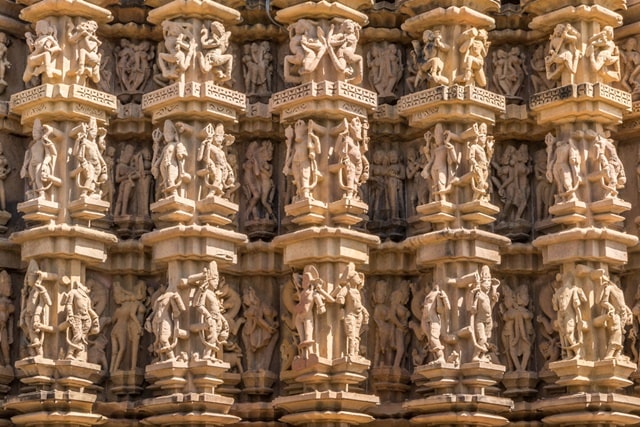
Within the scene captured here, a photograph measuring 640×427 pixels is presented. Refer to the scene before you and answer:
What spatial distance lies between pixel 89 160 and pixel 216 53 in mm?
1726

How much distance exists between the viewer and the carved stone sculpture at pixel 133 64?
21.5m

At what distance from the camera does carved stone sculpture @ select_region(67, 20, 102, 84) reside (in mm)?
20500

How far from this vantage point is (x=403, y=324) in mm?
20969

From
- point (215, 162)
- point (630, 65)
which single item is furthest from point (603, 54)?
point (215, 162)

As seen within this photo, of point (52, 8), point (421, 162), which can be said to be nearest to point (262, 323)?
point (421, 162)

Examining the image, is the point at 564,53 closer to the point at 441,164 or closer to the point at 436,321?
the point at 441,164

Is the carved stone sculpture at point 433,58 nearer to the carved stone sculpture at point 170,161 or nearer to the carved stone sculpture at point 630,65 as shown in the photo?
the carved stone sculpture at point 630,65

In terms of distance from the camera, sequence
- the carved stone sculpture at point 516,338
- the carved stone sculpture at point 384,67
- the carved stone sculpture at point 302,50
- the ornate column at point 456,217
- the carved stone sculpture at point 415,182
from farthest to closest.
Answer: the carved stone sculpture at point 384,67 < the carved stone sculpture at point 415,182 < the carved stone sculpture at point 516,338 < the carved stone sculpture at point 302,50 < the ornate column at point 456,217

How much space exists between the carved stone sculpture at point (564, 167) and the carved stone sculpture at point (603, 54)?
77 cm

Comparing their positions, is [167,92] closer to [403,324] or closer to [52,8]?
[52,8]

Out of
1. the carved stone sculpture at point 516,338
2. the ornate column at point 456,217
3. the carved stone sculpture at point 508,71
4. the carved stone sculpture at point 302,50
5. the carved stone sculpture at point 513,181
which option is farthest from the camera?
the carved stone sculpture at point 508,71

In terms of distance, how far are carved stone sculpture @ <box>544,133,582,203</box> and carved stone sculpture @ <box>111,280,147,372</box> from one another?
4.42m

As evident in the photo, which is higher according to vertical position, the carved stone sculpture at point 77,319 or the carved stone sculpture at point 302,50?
the carved stone sculpture at point 302,50

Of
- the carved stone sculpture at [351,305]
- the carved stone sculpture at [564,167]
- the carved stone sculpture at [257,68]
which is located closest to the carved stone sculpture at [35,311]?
the carved stone sculpture at [351,305]
